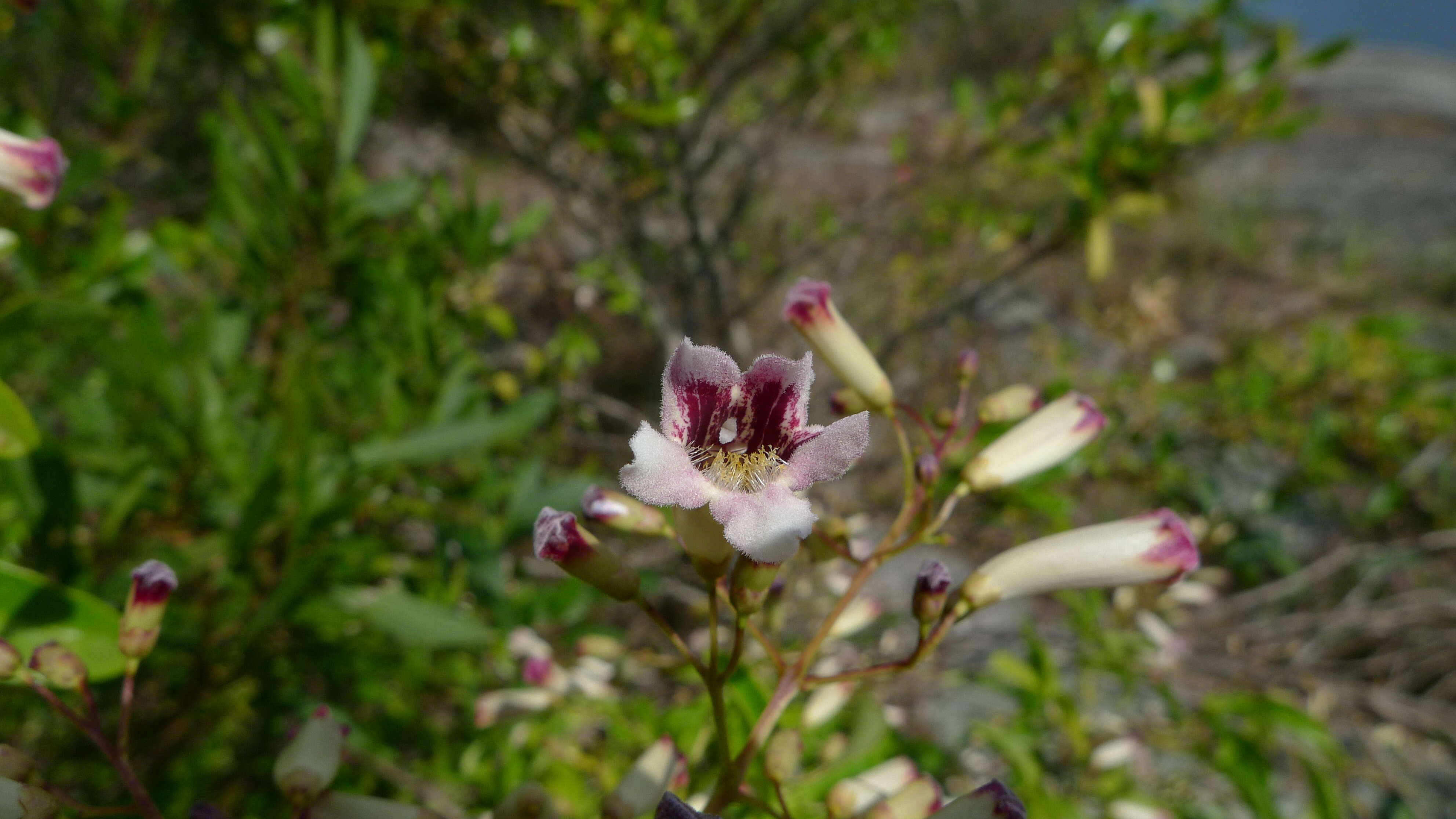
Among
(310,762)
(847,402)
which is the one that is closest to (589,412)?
(847,402)

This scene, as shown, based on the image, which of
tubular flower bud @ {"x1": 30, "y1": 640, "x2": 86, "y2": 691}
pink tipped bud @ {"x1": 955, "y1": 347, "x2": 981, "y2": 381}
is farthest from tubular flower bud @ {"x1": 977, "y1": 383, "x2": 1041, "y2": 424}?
tubular flower bud @ {"x1": 30, "y1": 640, "x2": 86, "y2": 691}

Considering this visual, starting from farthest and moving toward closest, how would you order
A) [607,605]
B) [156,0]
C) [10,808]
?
1. [607,605]
2. [156,0]
3. [10,808]

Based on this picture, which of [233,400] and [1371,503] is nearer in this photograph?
[233,400]

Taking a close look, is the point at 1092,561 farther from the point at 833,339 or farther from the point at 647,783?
the point at 647,783

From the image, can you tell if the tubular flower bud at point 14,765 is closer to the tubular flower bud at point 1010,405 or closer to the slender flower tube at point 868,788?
the slender flower tube at point 868,788

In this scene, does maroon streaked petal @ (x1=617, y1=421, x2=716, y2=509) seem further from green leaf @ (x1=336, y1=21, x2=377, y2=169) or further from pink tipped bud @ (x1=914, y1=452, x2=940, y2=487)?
green leaf @ (x1=336, y1=21, x2=377, y2=169)

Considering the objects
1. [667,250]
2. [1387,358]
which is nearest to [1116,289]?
[1387,358]

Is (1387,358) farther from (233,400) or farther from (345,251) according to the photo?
(233,400)
